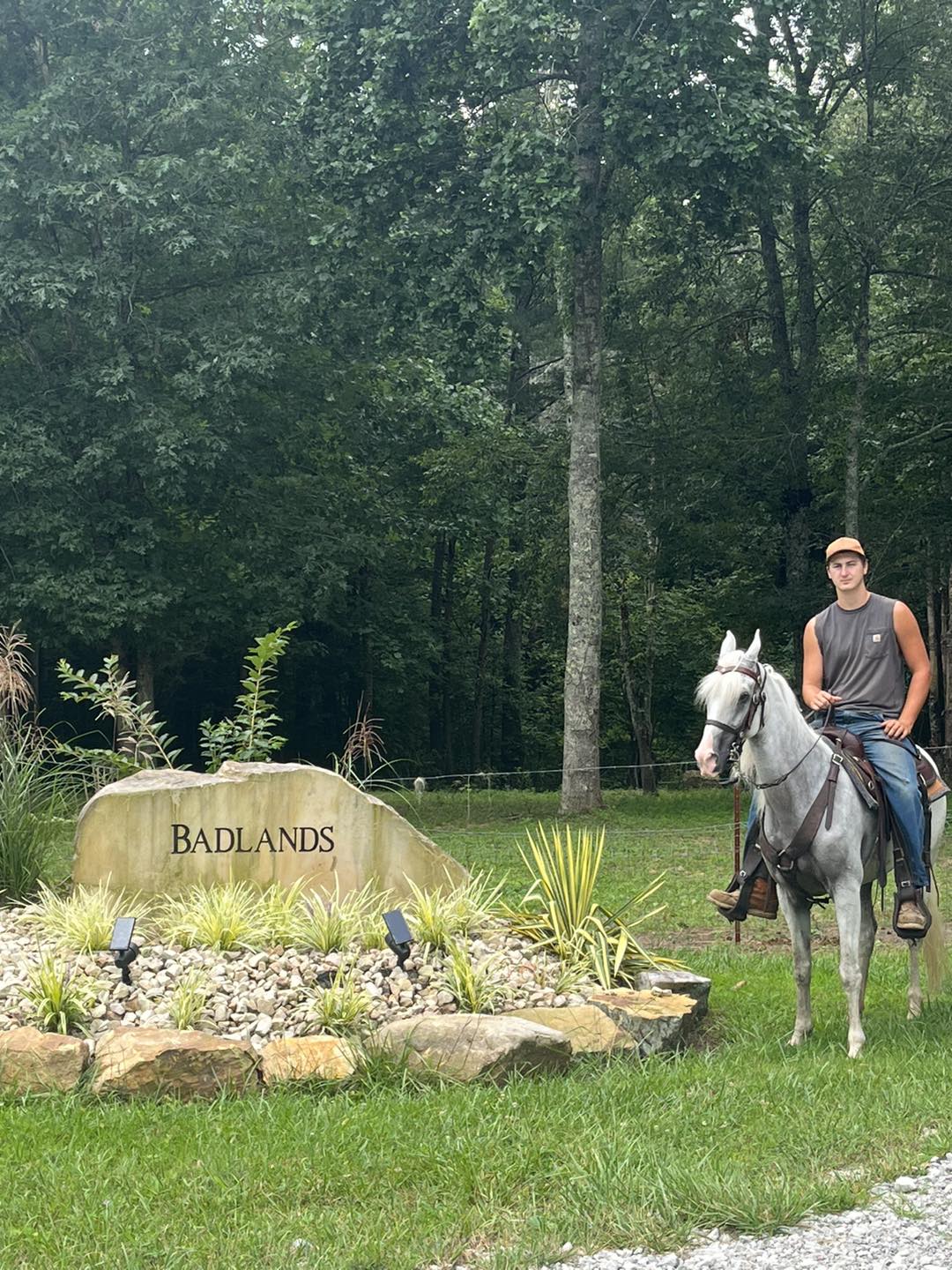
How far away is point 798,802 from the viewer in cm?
705

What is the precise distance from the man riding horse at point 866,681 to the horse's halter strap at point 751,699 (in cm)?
71

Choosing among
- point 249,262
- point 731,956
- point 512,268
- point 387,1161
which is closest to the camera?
point 387,1161

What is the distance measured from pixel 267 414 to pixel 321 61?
5.89 meters

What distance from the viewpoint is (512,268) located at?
64.5ft

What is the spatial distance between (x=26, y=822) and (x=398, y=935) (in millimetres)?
3219

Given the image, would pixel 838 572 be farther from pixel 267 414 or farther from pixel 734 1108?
pixel 267 414

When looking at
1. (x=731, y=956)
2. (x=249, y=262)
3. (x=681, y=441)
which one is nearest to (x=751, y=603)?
(x=681, y=441)

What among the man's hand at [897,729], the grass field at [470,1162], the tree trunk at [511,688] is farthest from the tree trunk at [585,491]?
the tree trunk at [511,688]

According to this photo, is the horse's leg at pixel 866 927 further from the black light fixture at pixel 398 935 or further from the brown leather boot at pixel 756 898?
the black light fixture at pixel 398 935

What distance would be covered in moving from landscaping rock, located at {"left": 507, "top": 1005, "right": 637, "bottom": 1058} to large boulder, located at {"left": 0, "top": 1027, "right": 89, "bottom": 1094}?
1998 millimetres

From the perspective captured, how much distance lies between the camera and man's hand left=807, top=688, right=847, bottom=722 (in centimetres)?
759

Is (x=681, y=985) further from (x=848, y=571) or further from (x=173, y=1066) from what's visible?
→ (x=173, y=1066)

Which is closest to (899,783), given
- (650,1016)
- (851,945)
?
(851,945)

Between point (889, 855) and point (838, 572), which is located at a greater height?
point (838, 572)
